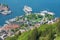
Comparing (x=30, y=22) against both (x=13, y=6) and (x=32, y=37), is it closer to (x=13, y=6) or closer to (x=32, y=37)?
(x=13, y=6)

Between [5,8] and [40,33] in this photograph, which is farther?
[5,8]

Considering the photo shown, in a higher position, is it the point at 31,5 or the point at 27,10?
the point at 31,5

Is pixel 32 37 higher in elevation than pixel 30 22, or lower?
lower

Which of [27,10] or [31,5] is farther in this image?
[31,5]

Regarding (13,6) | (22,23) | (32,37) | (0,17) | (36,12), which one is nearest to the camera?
(32,37)

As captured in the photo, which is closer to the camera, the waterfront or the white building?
the waterfront

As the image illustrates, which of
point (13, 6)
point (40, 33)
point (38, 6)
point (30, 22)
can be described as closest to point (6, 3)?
point (13, 6)

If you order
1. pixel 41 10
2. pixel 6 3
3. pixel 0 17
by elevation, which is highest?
pixel 6 3

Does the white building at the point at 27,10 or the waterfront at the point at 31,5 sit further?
the white building at the point at 27,10

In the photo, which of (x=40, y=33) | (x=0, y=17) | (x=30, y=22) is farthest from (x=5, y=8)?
(x=40, y=33)

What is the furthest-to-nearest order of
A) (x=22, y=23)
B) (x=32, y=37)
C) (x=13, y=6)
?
(x=13, y=6), (x=22, y=23), (x=32, y=37)
